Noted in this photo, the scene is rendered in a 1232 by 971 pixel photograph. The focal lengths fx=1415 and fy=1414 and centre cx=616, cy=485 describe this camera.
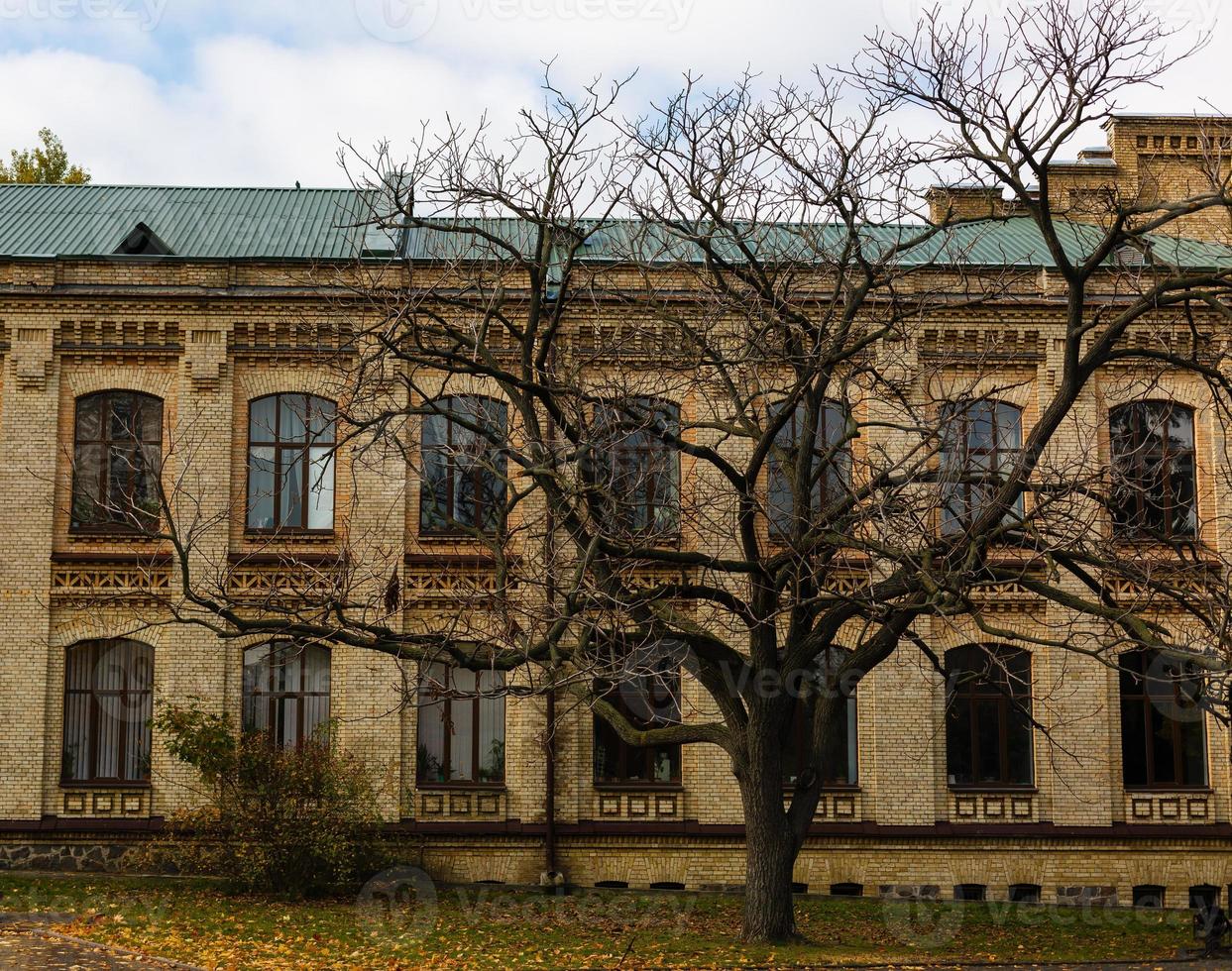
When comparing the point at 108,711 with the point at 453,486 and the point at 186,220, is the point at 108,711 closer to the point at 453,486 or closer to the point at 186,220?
the point at 453,486

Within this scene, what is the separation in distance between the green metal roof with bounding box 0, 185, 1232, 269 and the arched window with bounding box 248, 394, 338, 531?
2548 millimetres

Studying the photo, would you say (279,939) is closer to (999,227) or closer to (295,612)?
(295,612)

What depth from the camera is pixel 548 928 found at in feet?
59.5

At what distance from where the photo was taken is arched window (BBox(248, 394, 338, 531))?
75.6 ft

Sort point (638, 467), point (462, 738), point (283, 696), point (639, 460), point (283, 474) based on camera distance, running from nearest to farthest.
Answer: point (638, 467) → point (639, 460) → point (283, 696) → point (462, 738) → point (283, 474)

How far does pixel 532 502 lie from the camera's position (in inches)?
913

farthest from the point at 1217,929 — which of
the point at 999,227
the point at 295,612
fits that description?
the point at 999,227

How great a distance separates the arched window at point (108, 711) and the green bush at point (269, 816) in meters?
1.22

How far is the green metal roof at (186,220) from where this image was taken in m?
24.7

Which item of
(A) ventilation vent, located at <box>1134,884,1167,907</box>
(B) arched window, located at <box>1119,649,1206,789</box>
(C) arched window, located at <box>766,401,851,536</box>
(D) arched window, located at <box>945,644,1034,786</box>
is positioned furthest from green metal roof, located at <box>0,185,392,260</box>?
(A) ventilation vent, located at <box>1134,884,1167,907</box>

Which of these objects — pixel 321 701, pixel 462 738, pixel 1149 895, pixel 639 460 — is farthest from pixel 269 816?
pixel 1149 895

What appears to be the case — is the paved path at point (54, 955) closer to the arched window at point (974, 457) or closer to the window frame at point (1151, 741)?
the arched window at point (974, 457)

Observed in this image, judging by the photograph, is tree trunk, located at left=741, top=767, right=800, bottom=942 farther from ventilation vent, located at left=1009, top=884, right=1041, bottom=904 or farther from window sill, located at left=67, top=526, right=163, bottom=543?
window sill, located at left=67, top=526, right=163, bottom=543

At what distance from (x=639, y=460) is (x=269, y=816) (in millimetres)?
7623
